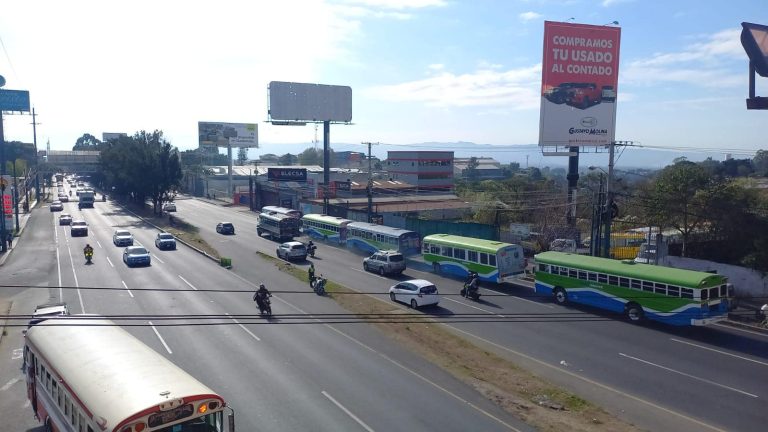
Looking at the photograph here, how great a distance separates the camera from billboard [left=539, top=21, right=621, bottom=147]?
140ft

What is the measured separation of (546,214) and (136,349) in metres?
42.6

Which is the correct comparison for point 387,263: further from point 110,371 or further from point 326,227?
point 110,371

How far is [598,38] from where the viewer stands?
43094mm

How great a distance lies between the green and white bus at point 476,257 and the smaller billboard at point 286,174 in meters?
43.2

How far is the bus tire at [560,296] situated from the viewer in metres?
28.9

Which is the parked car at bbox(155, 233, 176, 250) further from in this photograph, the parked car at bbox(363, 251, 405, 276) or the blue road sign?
the blue road sign

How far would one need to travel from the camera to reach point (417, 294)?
27.2m

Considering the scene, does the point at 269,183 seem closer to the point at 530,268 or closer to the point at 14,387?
the point at 530,268

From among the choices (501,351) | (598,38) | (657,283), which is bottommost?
(501,351)

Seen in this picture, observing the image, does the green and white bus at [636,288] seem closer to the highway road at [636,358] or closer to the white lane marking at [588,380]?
the highway road at [636,358]

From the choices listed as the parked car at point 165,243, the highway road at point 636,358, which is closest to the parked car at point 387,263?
the highway road at point 636,358

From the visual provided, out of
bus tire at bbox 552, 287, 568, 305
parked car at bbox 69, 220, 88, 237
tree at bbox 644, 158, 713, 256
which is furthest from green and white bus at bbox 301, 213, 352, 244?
tree at bbox 644, 158, 713, 256

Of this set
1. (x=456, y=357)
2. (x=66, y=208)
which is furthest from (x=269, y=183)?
(x=456, y=357)

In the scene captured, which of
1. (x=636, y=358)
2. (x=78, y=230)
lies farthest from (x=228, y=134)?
(x=636, y=358)
